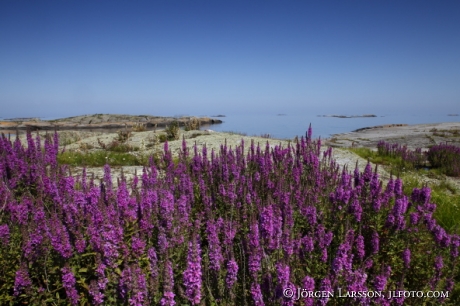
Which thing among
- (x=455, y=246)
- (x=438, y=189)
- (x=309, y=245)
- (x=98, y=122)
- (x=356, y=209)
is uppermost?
(x=98, y=122)

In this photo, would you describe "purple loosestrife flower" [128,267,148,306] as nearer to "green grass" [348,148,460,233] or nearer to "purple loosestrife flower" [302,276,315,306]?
"purple loosestrife flower" [302,276,315,306]

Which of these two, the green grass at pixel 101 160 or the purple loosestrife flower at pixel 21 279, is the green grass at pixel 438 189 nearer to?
the purple loosestrife flower at pixel 21 279

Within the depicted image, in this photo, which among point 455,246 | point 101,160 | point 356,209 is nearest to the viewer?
point 455,246

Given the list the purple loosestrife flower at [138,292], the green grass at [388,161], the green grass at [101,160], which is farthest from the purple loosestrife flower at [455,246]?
the green grass at [101,160]

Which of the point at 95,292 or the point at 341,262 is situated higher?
the point at 341,262

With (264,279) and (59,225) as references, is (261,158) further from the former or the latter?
(59,225)

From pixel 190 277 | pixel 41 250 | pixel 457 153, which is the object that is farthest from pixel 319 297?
pixel 457 153

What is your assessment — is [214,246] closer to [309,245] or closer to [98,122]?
[309,245]

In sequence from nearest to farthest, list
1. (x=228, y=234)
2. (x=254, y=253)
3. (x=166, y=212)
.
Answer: (x=254, y=253) < (x=228, y=234) < (x=166, y=212)

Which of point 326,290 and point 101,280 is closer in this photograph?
point 326,290

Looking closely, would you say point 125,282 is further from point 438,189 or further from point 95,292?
point 438,189

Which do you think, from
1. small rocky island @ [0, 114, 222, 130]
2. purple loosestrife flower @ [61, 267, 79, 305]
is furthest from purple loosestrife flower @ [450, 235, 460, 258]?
small rocky island @ [0, 114, 222, 130]

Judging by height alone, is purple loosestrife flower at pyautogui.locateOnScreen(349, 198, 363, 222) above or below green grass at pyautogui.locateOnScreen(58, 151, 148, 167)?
above

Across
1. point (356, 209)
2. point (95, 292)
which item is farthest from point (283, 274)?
point (356, 209)
